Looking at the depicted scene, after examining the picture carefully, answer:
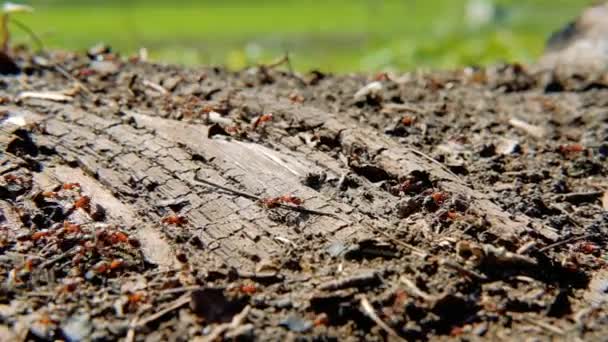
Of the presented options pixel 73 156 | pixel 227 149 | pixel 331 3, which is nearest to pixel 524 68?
pixel 227 149

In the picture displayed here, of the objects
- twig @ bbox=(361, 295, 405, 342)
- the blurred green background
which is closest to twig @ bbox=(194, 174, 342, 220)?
twig @ bbox=(361, 295, 405, 342)

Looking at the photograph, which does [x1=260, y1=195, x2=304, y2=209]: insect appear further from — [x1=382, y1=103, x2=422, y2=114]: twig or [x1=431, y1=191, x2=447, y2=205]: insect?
[x1=382, y1=103, x2=422, y2=114]: twig

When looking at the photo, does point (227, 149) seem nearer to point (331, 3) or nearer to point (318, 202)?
point (318, 202)

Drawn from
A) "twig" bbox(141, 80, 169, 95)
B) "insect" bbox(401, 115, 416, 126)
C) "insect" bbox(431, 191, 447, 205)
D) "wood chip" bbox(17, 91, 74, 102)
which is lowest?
"wood chip" bbox(17, 91, 74, 102)

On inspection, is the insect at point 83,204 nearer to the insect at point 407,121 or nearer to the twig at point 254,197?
the twig at point 254,197

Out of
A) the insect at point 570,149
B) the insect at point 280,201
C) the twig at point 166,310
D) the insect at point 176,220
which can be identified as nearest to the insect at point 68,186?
the insect at point 176,220

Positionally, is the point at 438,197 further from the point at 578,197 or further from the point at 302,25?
the point at 302,25
